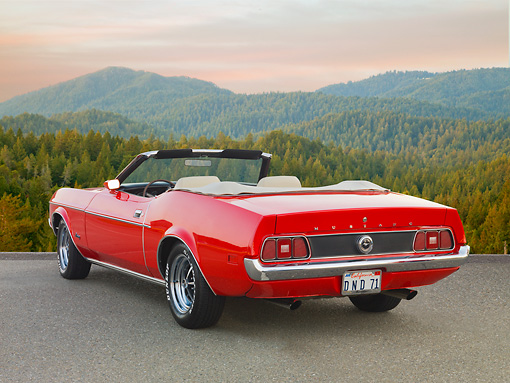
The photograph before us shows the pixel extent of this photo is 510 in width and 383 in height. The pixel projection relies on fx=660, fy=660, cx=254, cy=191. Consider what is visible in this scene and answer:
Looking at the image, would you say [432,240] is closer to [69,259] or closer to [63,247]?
[69,259]

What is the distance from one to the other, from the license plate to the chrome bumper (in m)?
0.05

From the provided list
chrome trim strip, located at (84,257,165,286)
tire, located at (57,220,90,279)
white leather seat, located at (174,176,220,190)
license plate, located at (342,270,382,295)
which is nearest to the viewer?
license plate, located at (342,270,382,295)

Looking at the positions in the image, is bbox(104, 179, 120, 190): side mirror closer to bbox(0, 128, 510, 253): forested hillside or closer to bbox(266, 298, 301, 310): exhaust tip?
bbox(266, 298, 301, 310): exhaust tip

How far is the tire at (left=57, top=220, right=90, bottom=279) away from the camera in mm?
6992

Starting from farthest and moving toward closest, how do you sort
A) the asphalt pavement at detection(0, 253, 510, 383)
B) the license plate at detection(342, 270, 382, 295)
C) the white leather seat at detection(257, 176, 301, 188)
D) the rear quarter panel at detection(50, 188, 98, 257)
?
the rear quarter panel at detection(50, 188, 98, 257) < the white leather seat at detection(257, 176, 301, 188) < the license plate at detection(342, 270, 382, 295) < the asphalt pavement at detection(0, 253, 510, 383)

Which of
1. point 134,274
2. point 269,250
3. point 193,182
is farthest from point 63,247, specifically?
point 269,250

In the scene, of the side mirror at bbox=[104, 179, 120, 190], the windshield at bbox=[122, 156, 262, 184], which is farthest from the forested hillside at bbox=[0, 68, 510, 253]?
the side mirror at bbox=[104, 179, 120, 190]

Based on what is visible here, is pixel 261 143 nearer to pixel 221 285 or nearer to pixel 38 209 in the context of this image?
pixel 38 209

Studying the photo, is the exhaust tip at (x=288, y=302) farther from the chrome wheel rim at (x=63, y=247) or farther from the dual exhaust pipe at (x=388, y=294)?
the chrome wheel rim at (x=63, y=247)

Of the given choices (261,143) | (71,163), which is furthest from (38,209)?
(261,143)

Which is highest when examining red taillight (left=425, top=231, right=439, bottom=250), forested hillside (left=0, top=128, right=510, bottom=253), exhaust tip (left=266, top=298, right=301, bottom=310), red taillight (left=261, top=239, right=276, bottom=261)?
red taillight (left=261, top=239, right=276, bottom=261)

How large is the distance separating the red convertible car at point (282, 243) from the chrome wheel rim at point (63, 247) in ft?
5.07

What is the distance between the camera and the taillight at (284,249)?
4.15 metres

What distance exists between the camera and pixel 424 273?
463 cm
